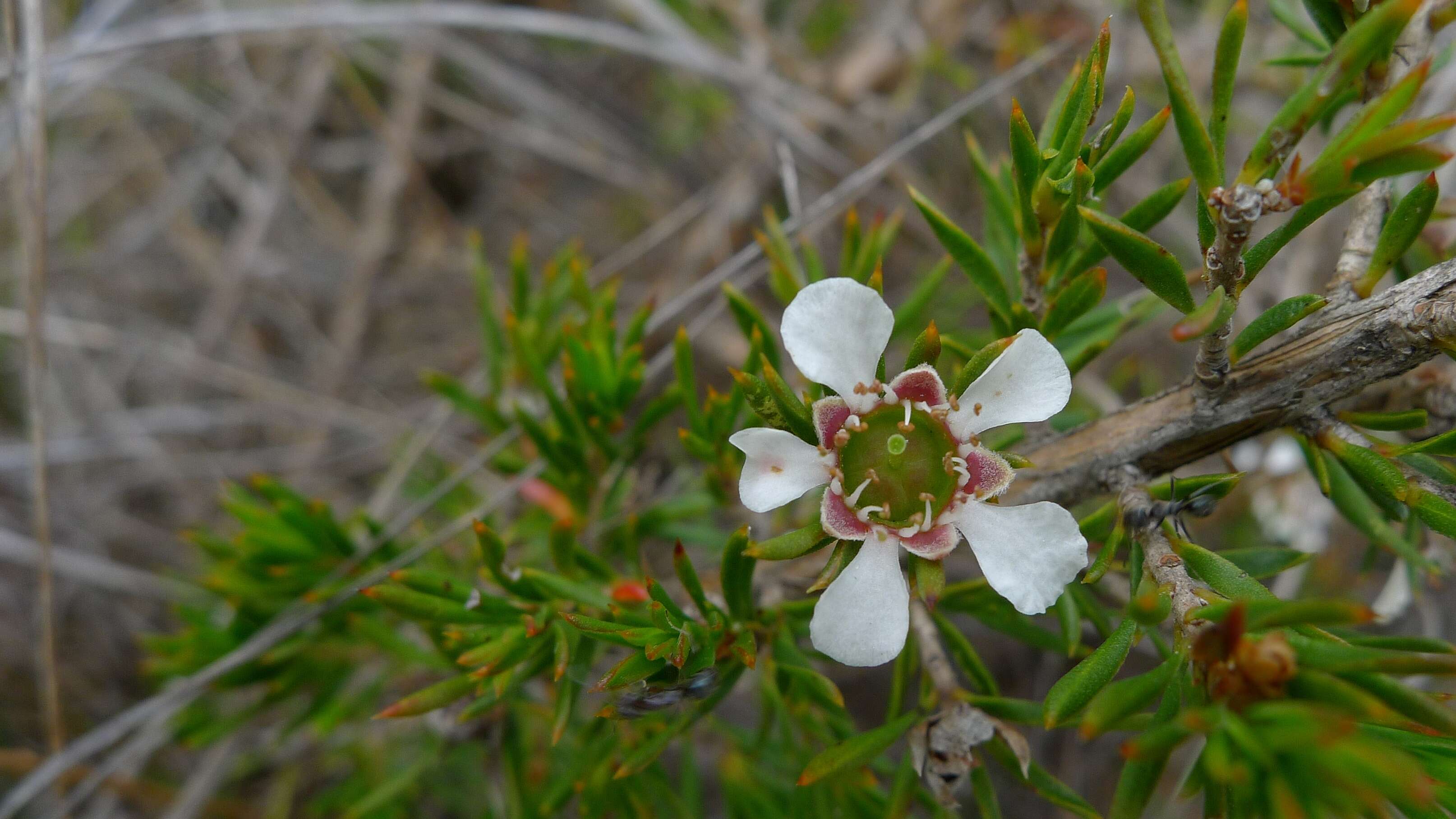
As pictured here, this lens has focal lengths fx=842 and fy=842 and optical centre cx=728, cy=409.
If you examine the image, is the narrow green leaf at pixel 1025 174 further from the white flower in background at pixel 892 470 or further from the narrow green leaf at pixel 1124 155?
the white flower in background at pixel 892 470

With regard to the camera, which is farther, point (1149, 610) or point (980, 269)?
point (980, 269)

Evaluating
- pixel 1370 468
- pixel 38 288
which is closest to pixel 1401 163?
pixel 1370 468

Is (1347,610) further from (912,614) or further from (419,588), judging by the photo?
(419,588)

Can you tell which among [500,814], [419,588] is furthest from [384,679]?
[419,588]


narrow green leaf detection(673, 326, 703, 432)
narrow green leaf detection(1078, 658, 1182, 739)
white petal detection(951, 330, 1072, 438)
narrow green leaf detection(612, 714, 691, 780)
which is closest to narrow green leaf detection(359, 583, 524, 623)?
narrow green leaf detection(612, 714, 691, 780)

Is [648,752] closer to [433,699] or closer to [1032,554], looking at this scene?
[433,699]
